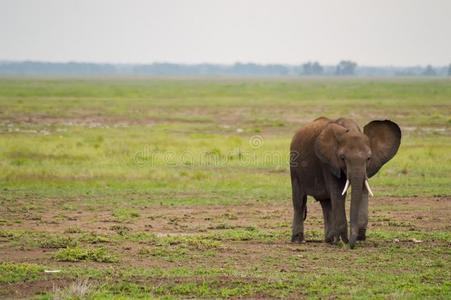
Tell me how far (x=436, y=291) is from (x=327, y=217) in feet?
12.4

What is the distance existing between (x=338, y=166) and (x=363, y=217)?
923 mm

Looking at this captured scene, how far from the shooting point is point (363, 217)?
13789mm

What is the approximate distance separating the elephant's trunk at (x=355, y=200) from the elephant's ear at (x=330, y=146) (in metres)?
0.43

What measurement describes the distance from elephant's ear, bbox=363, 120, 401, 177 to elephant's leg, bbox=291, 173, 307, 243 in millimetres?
1348

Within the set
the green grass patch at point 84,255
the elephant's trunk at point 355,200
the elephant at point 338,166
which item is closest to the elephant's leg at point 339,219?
the elephant at point 338,166

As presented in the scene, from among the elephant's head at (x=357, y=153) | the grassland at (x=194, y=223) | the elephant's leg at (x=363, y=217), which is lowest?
the grassland at (x=194, y=223)

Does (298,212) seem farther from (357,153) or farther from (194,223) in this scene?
(194,223)

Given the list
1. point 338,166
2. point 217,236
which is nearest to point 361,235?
point 338,166

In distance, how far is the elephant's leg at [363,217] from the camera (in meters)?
13.6

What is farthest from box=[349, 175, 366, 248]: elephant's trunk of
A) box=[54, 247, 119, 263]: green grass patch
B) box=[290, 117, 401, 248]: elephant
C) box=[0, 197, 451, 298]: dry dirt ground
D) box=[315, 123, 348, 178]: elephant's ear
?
box=[54, 247, 119, 263]: green grass patch

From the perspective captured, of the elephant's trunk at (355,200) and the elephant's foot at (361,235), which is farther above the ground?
the elephant's trunk at (355,200)

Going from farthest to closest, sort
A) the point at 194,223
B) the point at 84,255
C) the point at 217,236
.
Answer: the point at 194,223 < the point at 217,236 < the point at 84,255

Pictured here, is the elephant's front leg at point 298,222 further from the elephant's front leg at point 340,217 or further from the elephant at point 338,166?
the elephant's front leg at point 340,217

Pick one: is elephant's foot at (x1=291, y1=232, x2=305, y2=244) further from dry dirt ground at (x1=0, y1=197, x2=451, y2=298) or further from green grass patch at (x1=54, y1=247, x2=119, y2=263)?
green grass patch at (x1=54, y1=247, x2=119, y2=263)
